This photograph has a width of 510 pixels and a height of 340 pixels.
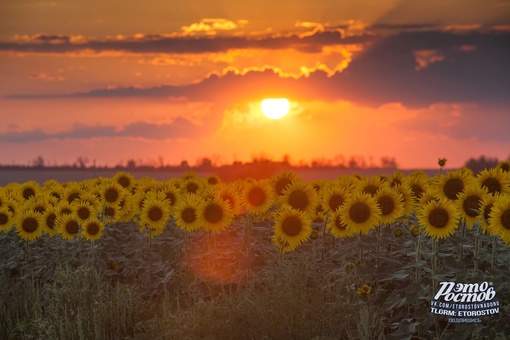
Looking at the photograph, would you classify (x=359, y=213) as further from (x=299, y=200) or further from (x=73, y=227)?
(x=73, y=227)

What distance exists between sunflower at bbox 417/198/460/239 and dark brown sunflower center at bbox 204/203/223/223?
355 centimetres

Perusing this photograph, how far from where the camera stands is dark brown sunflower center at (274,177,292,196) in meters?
12.2

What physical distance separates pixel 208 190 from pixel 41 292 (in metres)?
3.58

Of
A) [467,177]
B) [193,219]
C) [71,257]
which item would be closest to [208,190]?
[193,219]

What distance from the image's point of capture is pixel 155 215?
42.7ft

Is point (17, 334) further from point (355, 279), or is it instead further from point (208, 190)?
point (355, 279)

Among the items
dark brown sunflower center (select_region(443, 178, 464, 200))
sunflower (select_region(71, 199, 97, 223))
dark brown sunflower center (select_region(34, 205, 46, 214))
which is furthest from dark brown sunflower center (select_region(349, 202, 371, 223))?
dark brown sunflower center (select_region(34, 205, 46, 214))

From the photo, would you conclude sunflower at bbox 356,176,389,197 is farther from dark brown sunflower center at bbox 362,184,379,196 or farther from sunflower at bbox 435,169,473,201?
sunflower at bbox 435,169,473,201

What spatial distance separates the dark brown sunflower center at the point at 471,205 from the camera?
32.5 feet

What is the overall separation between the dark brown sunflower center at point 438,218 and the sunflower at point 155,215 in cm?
505

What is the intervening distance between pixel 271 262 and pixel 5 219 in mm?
6837

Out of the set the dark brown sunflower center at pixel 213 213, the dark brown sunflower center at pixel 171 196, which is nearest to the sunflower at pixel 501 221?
the dark brown sunflower center at pixel 213 213

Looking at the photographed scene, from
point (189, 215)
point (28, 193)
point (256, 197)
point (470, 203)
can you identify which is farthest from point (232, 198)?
point (28, 193)

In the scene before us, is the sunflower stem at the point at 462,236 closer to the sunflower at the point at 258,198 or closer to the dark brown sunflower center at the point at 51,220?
the sunflower at the point at 258,198
